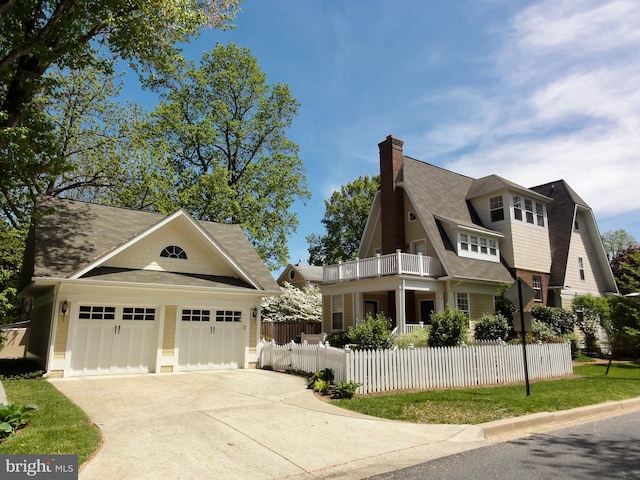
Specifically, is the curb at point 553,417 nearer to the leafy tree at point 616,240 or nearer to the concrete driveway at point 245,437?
the concrete driveway at point 245,437

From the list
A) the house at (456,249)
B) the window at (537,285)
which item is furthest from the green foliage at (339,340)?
the window at (537,285)

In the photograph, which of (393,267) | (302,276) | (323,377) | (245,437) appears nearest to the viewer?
(245,437)

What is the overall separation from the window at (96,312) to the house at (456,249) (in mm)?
11689

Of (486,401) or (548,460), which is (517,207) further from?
(548,460)

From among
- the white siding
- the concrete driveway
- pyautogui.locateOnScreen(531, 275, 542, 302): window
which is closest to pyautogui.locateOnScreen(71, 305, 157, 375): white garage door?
the white siding

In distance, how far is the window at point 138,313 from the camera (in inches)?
566

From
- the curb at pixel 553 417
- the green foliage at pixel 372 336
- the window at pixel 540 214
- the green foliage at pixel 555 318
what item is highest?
the window at pixel 540 214

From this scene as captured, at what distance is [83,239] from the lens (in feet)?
49.6

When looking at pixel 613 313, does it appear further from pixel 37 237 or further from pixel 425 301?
pixel 37 237

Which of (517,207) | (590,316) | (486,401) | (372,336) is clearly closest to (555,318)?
(590,316)

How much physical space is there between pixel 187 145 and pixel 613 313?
1128 inches

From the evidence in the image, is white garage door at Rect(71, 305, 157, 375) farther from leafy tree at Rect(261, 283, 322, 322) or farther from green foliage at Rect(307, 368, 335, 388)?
leafy tree at Rect(261, 283, 322, 322)

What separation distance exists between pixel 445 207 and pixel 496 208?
360 centimetres

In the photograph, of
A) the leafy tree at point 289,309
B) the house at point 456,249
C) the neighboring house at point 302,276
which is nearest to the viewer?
the house at point 456,249
